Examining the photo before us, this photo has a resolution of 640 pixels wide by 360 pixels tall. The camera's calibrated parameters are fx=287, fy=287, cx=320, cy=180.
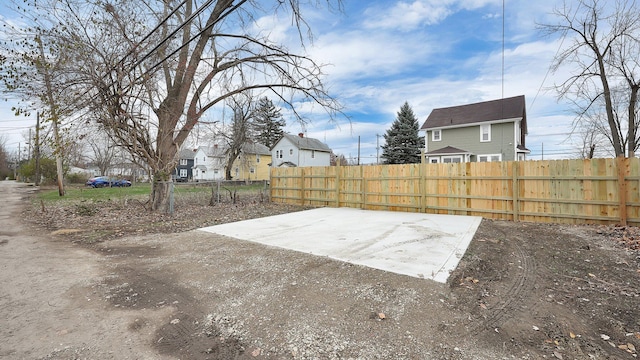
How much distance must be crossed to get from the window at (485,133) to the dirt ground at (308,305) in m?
15.5

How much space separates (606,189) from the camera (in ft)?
23.3

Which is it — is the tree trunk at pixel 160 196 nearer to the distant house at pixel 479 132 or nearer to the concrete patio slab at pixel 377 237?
the concrete patio slab at pixel 377 237

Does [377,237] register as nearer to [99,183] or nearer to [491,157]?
[491,157]

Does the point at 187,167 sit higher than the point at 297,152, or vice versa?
the point at 297,152

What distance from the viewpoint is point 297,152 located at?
33812 mm

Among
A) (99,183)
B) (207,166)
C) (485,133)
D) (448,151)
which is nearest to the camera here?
(485,133)

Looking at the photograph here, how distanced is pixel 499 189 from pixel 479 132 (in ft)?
42.2

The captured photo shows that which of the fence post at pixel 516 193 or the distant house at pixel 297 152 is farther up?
the distant house at pixel 297 152

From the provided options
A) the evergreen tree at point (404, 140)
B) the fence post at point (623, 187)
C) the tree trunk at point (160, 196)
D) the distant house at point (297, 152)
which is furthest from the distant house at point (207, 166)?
the fence post at point (623, 187)

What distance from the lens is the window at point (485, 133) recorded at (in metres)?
19.2

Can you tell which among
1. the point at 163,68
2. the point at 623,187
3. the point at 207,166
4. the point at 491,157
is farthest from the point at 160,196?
the point at 207,166

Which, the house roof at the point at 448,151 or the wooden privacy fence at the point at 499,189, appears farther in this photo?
the house roof at the point at 448,151

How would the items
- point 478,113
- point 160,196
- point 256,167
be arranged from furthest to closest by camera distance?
point 256,167
point 478,113
point 160,196

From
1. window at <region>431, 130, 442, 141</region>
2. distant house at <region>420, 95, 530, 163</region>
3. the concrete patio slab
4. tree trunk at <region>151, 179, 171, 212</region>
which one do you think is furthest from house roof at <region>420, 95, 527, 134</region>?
tree trunk at <region>151, 179, 171, 212</region>
